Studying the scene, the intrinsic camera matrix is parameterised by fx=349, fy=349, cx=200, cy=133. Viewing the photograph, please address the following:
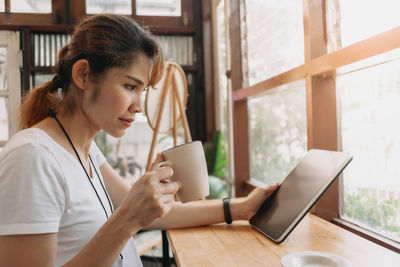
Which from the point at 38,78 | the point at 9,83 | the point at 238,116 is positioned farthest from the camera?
the point at 38,78

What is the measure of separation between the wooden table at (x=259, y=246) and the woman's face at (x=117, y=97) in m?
0.34

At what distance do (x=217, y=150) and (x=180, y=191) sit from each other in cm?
178

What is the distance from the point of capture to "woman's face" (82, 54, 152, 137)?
0.84 metres

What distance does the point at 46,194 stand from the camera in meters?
0.69

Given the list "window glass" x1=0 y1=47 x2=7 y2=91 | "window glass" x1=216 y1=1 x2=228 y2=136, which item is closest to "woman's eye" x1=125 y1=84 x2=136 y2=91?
"window glass" x1=216 y1=1 x2=228 y2=136

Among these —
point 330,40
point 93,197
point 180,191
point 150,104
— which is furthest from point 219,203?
point 150,104

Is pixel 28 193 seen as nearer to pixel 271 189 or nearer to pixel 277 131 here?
pixel 271 189

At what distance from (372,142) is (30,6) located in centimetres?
257

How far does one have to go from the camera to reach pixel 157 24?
281 centimetres

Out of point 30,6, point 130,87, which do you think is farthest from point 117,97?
point 30,6

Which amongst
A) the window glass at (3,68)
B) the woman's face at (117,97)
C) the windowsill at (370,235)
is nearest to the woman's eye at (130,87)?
the woman's face at (117,97)

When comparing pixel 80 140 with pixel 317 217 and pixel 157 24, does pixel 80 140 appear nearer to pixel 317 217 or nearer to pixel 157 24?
pixel 317 217

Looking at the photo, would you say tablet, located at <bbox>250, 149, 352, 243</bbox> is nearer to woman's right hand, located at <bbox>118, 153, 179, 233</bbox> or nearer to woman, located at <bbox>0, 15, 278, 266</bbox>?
woman, located at <bbox>0, 15, 278, 266</bbox>

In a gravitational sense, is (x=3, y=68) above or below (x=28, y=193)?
above
